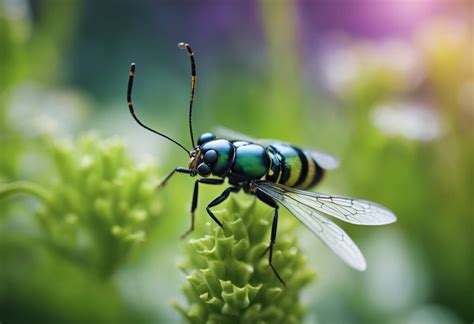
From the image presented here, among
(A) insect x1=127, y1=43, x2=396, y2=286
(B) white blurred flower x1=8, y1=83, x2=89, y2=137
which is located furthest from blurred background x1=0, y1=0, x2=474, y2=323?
(A) insect x1=127, y1=43, x2=396, y2=286

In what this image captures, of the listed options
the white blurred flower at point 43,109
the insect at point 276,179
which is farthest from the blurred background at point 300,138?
the insect at point 276,179

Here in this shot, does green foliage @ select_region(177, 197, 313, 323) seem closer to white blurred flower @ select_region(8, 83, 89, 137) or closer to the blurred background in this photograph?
the blurred background

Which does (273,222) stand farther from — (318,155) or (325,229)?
(318,155)

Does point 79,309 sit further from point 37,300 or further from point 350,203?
point 350,203

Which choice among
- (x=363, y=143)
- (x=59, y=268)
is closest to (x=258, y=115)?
(x=363, y=143)

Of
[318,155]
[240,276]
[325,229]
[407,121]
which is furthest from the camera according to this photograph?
[407,121]

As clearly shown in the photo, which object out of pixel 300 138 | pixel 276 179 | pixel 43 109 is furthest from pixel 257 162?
pixel 43 109

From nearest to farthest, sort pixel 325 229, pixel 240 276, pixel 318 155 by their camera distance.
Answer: pixel 240 276 → pixel 325 229 → pixel 318 155
